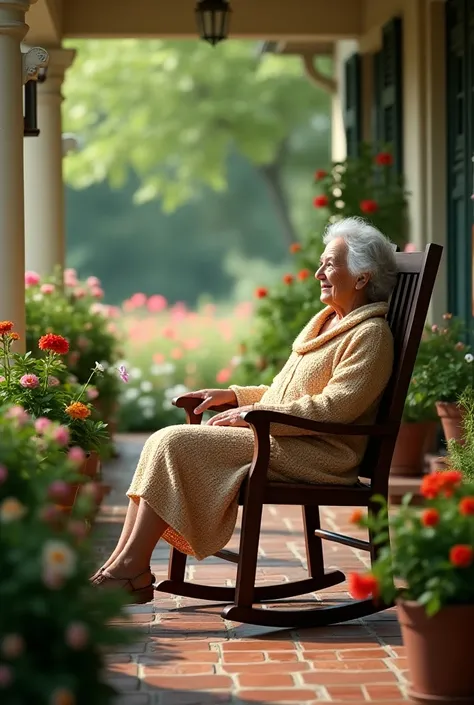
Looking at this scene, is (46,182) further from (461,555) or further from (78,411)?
(461,555)

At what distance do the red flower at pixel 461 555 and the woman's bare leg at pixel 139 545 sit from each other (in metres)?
1.43

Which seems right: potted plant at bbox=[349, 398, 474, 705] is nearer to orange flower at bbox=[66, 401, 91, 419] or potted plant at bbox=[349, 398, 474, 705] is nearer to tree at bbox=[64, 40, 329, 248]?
orange flower at bbox=[66, 401, 91, 419]

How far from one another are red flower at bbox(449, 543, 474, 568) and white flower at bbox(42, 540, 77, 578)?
94cm

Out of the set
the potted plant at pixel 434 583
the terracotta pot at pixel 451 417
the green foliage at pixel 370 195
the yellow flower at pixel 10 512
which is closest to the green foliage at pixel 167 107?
the green foliage at pixel 370 195

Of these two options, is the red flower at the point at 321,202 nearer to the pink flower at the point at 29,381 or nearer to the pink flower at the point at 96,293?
the pink flower at the point at 96,293

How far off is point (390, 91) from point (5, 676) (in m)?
7.14

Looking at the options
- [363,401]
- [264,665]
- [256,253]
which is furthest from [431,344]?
[256,253]

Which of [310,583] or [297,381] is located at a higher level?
[297,381]

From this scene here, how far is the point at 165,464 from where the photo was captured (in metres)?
4.28

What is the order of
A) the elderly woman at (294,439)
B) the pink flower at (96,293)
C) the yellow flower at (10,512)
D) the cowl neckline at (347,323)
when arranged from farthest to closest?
the pink flower at (96,293) < the cowl neckline at (347,323) < the elderly woman at (294,439) < the yellow flower at (10,512)

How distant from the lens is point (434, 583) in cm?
318

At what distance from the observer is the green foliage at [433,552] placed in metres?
3.14

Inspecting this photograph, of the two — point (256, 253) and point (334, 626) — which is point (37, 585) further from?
point (256, 253)

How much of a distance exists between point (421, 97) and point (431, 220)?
771mm
